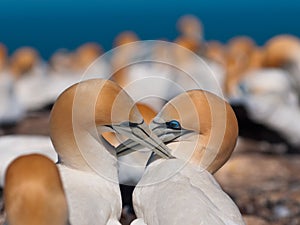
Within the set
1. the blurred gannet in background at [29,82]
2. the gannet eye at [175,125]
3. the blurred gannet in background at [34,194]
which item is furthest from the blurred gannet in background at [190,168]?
the blurred gannet in background at [29,82]

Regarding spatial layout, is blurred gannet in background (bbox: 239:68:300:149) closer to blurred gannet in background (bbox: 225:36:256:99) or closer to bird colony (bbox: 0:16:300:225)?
blurred gannet in background (bbox: 225:36:256:99)

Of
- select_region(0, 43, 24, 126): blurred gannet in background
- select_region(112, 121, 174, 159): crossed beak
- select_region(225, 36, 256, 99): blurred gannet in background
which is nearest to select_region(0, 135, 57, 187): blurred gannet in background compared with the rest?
select_region(112, 121, 174, 159): crossed beak

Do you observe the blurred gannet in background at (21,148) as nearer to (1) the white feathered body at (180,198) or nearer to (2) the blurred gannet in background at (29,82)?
(1) the white feathered body at (180,198)

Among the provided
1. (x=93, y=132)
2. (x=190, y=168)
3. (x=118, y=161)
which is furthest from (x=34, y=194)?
(x=118, y=161)

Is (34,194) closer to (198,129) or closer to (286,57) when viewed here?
(198,129)

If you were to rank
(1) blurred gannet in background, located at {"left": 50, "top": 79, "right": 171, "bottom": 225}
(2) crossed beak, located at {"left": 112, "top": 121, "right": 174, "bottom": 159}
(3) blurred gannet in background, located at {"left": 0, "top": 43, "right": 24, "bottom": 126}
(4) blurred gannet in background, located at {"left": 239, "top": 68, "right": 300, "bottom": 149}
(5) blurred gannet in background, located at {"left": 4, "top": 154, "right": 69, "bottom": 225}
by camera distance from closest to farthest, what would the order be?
(5) blurred gannet in background, located at {"left": 4, "top": 154, "right": 69, "bottom": 225}
(1) blurred gannet in background, located at {"left": 50, "top": 79, "right": 171, "bottom": 225}
(2) crossed beak, located at {"left": 112, "top": 121, "right": 174, "bottom": 159}
(4) blurred gannet in background, located at {"left": 239, "top": 68, "right": 300, "bottom": 149}
(3) blurred gannet in background, located at {"left": 0, "top": 43, "right": 24, "bottom": 126}
